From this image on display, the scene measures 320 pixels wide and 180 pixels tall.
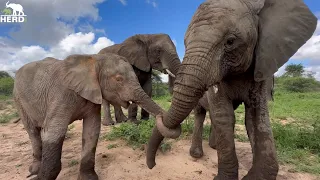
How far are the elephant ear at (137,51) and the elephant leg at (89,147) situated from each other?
4616 mm

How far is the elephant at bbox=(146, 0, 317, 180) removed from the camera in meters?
2.95

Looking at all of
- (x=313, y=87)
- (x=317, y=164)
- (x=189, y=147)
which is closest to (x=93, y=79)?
(x=189, y=147)

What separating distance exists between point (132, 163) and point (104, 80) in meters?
1.56

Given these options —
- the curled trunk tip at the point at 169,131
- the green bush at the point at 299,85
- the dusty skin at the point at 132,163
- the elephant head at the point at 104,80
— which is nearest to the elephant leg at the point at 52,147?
the elephant head at the point at 104,80

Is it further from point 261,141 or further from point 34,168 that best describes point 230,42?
point 34,168

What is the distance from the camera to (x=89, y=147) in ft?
14.5

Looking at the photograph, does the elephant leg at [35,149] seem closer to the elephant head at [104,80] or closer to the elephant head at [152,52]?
the elephant head at [104,80]

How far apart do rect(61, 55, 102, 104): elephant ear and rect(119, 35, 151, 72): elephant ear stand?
15.3 feet

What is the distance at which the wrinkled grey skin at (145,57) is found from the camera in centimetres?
856

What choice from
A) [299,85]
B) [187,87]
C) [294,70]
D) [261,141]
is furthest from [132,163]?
[294,70]

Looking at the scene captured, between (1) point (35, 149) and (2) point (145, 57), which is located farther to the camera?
(2) point (145, 57)

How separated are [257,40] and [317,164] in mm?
3258

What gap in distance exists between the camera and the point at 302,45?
3.44 m

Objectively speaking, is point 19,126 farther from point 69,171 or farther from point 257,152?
point 257,152
